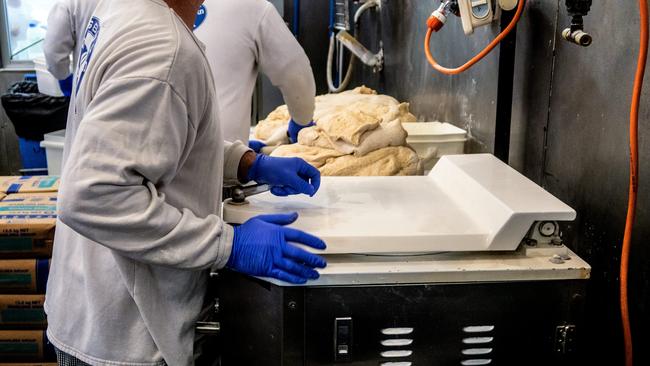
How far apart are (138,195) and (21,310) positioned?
148 centimetres

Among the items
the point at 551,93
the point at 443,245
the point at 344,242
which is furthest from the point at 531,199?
the point at 551,93

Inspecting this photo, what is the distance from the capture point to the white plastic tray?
3.75ft

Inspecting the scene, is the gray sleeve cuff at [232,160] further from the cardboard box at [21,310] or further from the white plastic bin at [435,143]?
the cardboard box at [21,310]

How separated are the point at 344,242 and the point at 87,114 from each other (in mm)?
475

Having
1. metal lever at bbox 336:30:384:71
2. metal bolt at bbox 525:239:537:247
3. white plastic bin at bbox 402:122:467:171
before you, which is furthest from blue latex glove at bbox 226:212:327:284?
metal lever at bbox 336:30:384:71

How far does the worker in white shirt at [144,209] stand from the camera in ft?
3.26

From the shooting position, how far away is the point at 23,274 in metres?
2.21

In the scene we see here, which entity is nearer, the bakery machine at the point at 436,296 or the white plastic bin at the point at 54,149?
the bakery machine at the point at 436,296

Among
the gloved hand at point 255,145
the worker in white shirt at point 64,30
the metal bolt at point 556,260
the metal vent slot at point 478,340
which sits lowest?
the metal vent slot at point 478,340

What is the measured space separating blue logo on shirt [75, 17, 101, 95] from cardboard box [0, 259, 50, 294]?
3.96 feet

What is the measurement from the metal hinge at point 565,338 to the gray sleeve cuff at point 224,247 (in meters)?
0.60

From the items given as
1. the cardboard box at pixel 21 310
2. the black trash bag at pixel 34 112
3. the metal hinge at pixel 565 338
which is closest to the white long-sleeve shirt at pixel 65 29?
the black trash bag at pixel 34 112

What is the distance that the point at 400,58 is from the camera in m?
3.29

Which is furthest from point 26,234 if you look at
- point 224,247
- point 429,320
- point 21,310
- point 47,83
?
Answer: point 47,83
